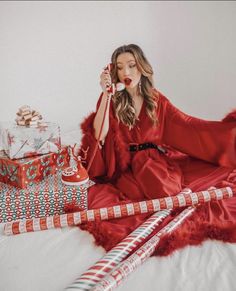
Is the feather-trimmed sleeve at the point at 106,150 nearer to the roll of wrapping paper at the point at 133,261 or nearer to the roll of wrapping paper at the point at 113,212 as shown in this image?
the roll of wrapping paper at the point at 113,212

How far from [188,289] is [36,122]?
0.67 m

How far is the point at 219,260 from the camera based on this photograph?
0.79m

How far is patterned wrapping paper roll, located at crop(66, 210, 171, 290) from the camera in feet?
2.28

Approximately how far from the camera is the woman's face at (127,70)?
1.12 meters

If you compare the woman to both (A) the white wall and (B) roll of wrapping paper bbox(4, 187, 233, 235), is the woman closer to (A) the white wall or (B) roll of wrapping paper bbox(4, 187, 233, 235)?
(B) roll of wrapping paper bbox(4, 187, 233, 235)

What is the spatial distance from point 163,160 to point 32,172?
49cm

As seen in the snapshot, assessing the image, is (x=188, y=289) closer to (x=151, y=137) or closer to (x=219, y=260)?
(x=219, y=260)

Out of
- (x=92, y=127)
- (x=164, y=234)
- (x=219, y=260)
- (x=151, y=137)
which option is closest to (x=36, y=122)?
(x=92, y=127)

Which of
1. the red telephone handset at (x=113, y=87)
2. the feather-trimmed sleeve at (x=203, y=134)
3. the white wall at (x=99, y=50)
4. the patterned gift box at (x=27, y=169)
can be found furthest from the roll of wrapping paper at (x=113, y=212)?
the white wall at (x=99, y=50)

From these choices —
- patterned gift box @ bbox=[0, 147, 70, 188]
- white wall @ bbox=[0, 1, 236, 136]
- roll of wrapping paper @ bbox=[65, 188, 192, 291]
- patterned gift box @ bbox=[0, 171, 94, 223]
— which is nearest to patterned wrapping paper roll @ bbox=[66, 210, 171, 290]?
roll of wrapping paper @ bbox=[65, 188, 192, 291]

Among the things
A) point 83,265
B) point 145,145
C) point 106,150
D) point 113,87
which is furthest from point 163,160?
point 83,265

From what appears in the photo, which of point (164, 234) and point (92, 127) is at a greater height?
point (92, 127)

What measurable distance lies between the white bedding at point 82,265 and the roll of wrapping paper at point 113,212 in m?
0.02

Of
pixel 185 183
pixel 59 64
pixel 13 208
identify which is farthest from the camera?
pixel 59 64
